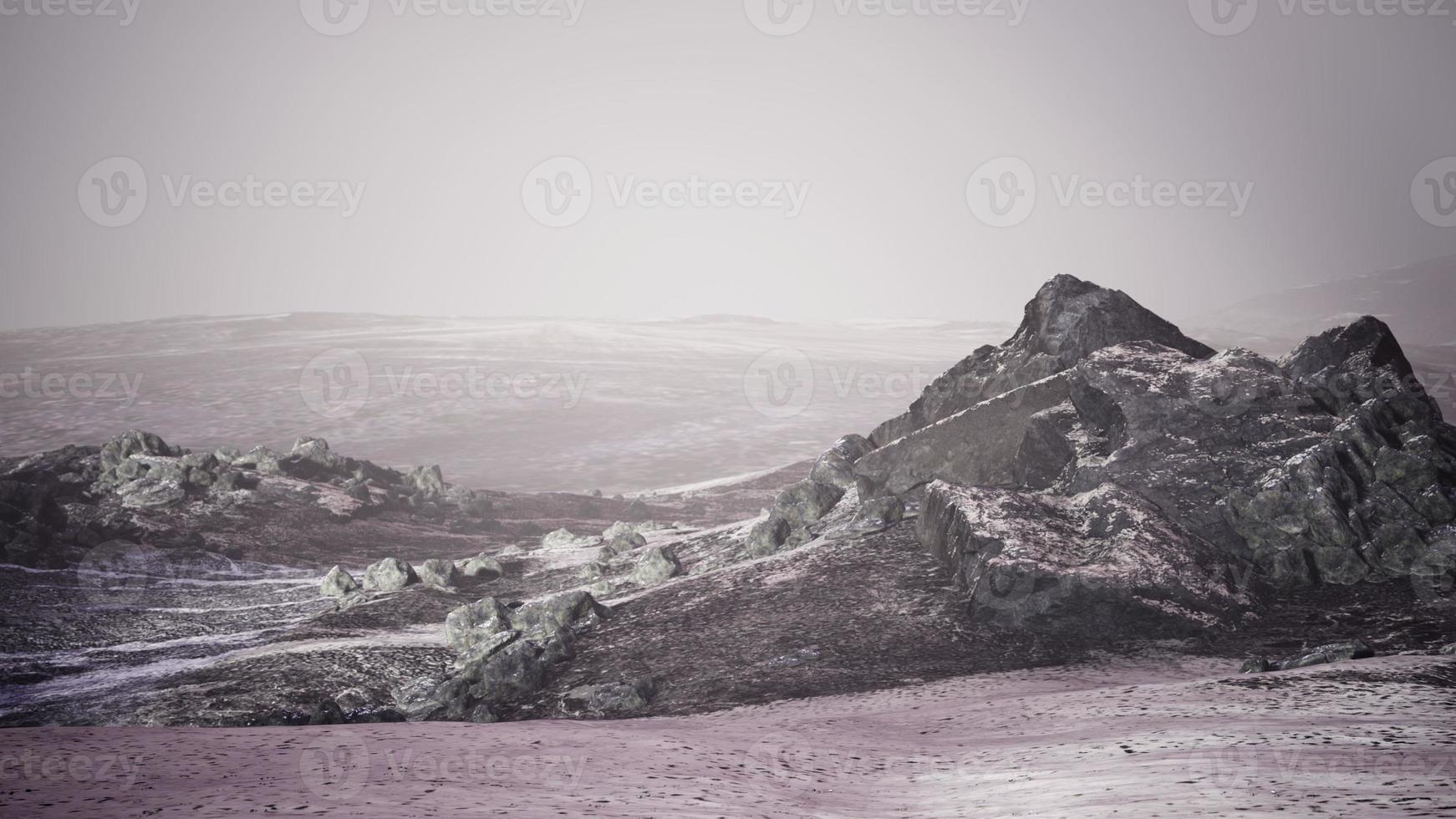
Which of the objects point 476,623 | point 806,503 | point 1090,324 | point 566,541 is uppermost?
point 1090,324

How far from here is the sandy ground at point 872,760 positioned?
4344 mm

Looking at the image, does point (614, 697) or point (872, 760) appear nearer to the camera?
point (872, 760)

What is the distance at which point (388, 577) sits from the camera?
51.6 feet

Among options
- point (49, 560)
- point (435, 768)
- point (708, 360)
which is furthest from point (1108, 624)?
point (708, 360)

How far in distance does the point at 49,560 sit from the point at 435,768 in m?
17.5

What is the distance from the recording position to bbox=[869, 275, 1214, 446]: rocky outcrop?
1396 cm

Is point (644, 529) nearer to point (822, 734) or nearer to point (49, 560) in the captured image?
Result: point (49, 560)

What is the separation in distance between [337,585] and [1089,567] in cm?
1362

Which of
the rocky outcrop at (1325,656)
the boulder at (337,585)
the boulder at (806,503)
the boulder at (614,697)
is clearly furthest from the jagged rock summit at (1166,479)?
the boulder at (337,585)

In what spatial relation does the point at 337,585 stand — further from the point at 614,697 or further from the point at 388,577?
the point at 614,697

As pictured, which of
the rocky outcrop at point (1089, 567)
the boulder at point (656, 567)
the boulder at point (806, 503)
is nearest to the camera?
the rocky outcrop at point (1089, 567)

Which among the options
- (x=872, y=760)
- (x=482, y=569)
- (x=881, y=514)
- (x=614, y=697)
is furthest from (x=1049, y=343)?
(x=482, y=569)

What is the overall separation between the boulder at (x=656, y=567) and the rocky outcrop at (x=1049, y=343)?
190 inches

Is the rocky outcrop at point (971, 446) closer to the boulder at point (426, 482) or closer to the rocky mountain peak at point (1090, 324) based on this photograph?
the rocky mountain peak at point (1090, 324)
